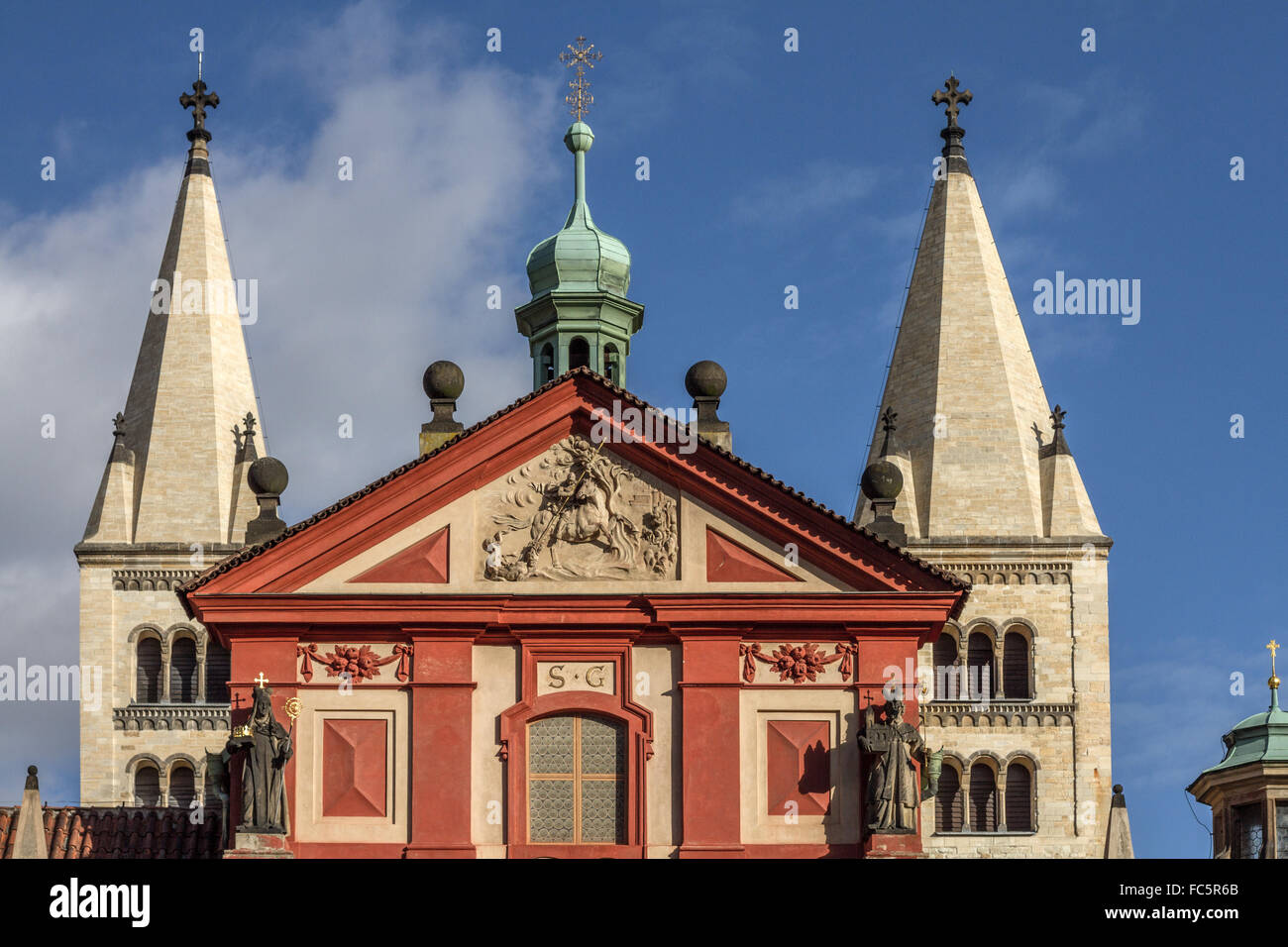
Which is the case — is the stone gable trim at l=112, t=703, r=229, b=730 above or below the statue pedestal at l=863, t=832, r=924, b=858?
above

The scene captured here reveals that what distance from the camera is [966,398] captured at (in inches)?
3059

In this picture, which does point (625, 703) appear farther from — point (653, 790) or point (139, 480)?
point (139, 480)

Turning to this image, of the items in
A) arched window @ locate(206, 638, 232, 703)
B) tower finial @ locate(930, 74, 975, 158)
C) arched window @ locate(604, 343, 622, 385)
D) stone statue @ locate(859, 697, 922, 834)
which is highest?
tower finial @ locate(930, 74, 975, 158)

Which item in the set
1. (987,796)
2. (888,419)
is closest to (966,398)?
(888,419)

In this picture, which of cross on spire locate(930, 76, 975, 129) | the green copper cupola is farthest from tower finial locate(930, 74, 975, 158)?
the green copper cupola

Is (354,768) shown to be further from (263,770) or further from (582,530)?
(582,530)

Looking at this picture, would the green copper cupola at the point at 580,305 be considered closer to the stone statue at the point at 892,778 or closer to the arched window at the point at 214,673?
the stone statue at the point at 892,778

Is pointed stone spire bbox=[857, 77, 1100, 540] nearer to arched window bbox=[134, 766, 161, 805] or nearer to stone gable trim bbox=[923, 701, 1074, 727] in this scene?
stone gable trim bbox=[923, 701, 1074, 727]

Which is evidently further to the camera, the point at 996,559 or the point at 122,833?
the point at 996,559

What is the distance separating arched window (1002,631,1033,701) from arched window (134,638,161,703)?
22.7 metres

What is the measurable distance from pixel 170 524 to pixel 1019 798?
2390cm

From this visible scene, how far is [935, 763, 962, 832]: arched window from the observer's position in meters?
73.5

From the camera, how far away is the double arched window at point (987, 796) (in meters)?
73.8

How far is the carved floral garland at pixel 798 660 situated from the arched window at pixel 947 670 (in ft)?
115
